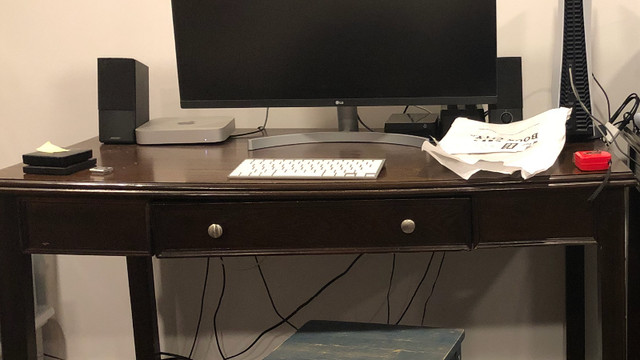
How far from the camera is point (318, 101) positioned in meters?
1.79

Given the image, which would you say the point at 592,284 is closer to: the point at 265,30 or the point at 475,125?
the point at 475,125

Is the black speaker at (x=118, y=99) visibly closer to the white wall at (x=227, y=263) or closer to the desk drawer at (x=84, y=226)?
the white wall at (x=227, y=263)

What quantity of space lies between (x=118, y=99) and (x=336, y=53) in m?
0.53

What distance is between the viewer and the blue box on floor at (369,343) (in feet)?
4.99

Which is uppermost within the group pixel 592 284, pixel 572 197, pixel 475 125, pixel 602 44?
pixel 602 44

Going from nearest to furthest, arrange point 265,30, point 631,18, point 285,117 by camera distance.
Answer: point 265,30
point 631,18
point 285,117

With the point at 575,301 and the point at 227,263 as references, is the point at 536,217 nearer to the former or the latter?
the point at 575,301

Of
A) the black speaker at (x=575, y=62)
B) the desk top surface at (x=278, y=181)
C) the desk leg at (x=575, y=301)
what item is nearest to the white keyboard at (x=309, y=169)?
the desk top surface at (x=278, y=181)

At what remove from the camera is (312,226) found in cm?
149

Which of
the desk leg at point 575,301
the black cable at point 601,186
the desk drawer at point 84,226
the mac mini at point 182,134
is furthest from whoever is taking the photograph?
the desk leg at point 575,301

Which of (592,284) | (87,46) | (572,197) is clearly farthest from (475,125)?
(87,46)

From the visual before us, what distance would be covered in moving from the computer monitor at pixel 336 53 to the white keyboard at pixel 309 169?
26 cm

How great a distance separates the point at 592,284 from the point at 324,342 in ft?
2.68

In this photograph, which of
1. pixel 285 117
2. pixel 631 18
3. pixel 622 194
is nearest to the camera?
pixel 622 194
